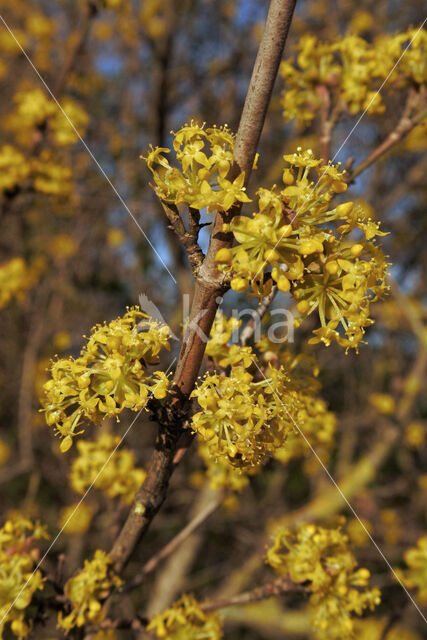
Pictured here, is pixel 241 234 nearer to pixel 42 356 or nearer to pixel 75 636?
pixel 75 636

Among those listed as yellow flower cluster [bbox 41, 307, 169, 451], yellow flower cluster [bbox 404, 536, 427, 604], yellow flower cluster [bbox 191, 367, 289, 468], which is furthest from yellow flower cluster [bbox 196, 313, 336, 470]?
yellow flower cluster [bbox 404, 536, 427, 604]

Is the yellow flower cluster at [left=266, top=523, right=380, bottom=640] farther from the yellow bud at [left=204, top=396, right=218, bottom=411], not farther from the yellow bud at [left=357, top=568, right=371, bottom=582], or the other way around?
the yellow bud at [left=204, top=396, right=218, bottom=411]

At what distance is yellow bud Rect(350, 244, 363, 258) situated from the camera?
1.30m

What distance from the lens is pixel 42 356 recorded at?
554 cm

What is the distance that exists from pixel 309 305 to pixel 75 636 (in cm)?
148

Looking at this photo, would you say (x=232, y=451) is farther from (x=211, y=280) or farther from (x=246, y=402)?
(x=211, y=280)

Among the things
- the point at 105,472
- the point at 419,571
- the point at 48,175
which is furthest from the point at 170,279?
the point at 419,571

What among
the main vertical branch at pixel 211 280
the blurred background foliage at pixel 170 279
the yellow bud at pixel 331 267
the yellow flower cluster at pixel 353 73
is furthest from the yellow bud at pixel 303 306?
the blurred background foliage at pixel 170 279

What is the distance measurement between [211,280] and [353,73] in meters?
1.67

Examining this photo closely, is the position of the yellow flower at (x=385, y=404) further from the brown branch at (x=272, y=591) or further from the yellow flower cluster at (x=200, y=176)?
the yellow flower cluster at (x=200, y=176)

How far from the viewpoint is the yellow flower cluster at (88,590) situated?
5.76 ft

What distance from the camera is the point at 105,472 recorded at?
2408mm

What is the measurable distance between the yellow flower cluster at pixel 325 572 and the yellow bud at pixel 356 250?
48.3 inches

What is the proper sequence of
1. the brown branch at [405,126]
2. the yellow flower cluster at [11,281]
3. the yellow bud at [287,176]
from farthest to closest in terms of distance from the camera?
1. the yellow flower cluster at [11,281]
2. the brown branch at [405,126]
3. the yellow bud at [287,176]
